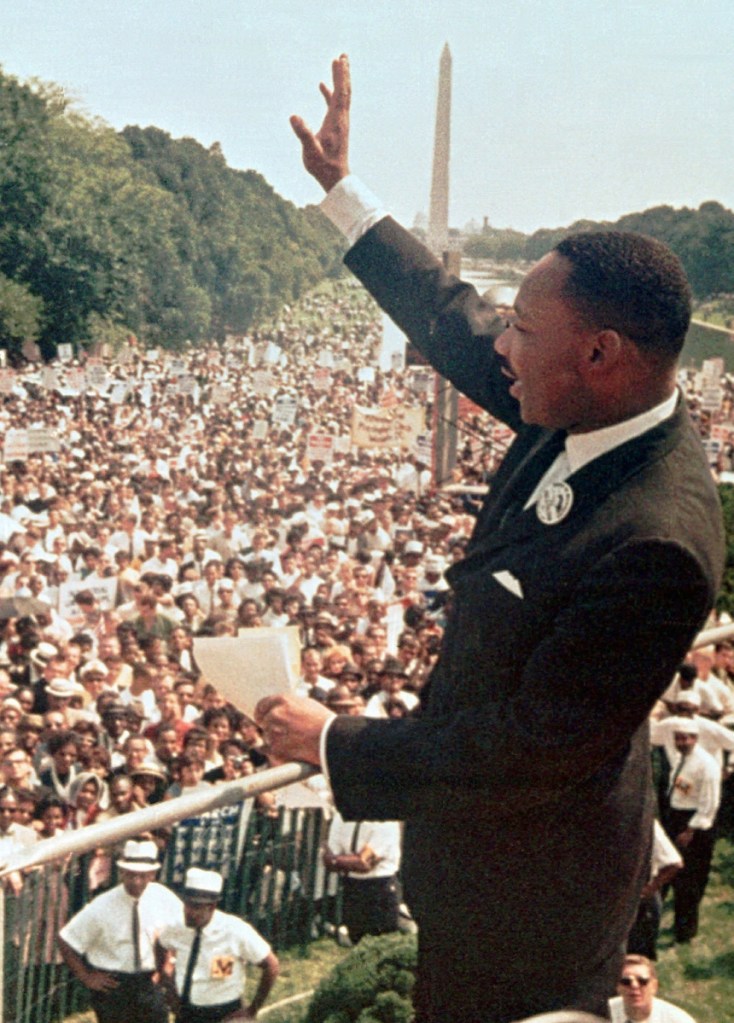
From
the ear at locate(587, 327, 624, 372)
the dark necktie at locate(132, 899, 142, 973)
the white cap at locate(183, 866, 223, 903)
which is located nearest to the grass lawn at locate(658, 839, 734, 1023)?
the white cap at locate(183, 866, 223, 903)

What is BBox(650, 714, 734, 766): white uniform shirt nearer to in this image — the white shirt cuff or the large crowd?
the large crowd

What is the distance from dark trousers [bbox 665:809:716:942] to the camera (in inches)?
260

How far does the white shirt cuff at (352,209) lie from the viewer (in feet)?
7.52

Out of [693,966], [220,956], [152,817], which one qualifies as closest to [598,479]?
[152,817]

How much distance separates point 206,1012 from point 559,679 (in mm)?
2952

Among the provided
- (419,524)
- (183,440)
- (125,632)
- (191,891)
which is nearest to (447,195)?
(183,440)

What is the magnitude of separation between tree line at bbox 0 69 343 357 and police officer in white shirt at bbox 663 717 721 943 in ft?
67.6

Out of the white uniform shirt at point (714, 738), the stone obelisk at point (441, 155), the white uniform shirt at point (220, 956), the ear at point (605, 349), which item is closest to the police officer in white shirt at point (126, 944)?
the white uniform shirt at point (220, 956)

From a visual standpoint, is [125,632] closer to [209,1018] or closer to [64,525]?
[64,525]

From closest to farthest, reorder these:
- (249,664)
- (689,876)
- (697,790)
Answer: (249,664), (689,876), (697,790)

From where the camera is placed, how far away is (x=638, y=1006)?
2.76 meters

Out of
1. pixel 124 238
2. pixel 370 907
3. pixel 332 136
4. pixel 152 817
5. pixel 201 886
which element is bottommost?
pixel 201 886

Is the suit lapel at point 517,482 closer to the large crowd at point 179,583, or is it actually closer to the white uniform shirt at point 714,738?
the large crowd at point 179,583

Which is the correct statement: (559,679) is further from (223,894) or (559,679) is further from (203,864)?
(223,894)
